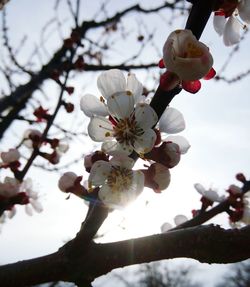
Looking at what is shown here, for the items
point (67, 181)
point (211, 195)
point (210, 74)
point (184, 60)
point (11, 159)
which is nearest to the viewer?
point (184, 60)

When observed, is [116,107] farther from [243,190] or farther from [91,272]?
[243,190]

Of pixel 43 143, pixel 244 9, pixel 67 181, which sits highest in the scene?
pixel 43 143

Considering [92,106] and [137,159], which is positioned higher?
[92,106]

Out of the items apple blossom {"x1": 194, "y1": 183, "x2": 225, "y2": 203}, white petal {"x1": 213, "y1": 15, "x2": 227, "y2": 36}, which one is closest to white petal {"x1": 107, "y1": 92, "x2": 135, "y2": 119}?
white petal {"x1": 213, "y1": 15, "x2": 227, "y2": 36}

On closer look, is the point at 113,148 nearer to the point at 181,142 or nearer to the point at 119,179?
the point at 119,179

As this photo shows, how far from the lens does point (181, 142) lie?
4.17 ft

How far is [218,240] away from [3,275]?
2.20ft

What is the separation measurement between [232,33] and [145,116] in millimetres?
426

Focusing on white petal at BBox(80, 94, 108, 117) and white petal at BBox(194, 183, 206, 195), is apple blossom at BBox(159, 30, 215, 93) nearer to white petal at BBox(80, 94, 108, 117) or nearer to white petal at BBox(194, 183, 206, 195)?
white petal at BBox(80, 94, 108, 117)

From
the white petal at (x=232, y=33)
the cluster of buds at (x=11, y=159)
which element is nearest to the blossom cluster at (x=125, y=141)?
the white petal at (x=232, y=33)

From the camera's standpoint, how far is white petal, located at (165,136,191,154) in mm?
1249

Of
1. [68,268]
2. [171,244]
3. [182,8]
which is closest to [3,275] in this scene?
[68,268]

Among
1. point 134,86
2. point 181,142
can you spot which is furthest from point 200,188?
point 134,86

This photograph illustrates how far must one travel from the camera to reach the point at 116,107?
1.13 metres
